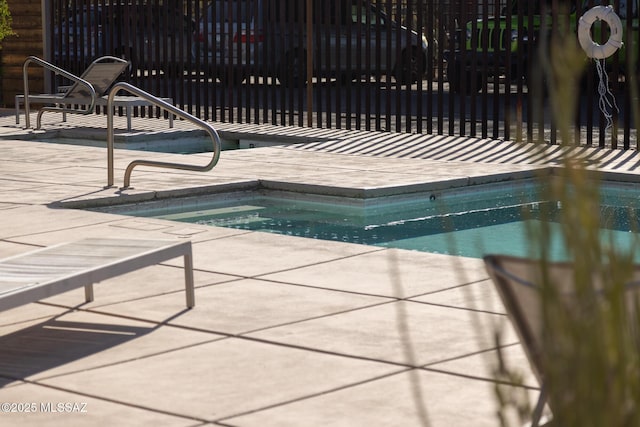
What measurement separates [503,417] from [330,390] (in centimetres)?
242

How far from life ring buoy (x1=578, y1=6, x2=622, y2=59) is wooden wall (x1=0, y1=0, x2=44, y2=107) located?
359 inches

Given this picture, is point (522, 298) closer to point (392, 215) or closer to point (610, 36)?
point (392, 215)

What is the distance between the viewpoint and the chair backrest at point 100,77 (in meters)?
13.6

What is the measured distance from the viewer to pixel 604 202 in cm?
911

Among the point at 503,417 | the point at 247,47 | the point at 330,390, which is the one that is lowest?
the point at 330,390

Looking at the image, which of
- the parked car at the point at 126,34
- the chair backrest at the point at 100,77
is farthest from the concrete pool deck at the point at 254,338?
the parked car at the point at 126,34

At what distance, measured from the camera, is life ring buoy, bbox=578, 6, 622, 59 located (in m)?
11.1

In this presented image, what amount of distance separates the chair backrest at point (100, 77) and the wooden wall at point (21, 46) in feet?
13.7

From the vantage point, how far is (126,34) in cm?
1628

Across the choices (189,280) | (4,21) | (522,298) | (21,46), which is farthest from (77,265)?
(21,46)

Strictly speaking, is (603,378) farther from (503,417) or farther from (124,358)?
(124,358)

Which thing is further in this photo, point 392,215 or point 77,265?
point 392,215

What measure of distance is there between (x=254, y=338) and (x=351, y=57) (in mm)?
10646

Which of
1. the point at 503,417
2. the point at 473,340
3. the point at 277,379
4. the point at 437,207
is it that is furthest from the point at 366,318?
the point at 437,207
